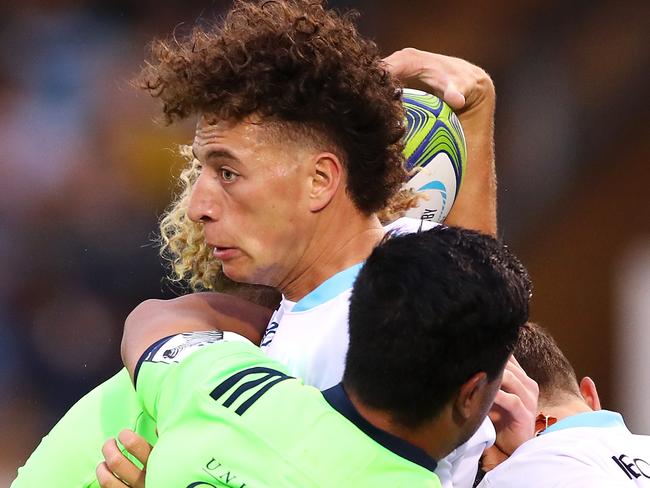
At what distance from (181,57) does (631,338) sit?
4.75 m

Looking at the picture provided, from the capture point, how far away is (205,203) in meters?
2.54

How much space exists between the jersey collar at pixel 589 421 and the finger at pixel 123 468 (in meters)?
1.38

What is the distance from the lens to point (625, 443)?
10.1 ft

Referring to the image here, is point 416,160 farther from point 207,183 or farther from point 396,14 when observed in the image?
point 396,14

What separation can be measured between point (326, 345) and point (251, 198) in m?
0.39

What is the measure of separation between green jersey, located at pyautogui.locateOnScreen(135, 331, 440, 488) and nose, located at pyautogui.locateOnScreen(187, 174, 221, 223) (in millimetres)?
610

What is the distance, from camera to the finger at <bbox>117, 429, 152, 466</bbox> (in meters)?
2.22

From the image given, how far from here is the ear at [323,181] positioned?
2.54m

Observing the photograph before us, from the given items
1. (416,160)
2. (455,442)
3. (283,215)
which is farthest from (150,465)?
(416,160)

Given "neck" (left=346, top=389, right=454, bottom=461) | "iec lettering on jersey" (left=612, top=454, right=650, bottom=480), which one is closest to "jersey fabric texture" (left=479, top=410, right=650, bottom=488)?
"iec lettering on jersey" (left=612, top=454, right=650, bottom=480)

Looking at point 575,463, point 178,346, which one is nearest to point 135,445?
point 178,346

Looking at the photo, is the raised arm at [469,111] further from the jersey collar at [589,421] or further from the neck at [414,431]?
the neck at [414,431]

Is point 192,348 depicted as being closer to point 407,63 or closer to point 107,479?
point 107,479

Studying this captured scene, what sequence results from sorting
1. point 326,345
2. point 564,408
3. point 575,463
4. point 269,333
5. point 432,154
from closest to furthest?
point 326,345 → point 269,333 → point 575,463 → point 432,154 → point 564,408
